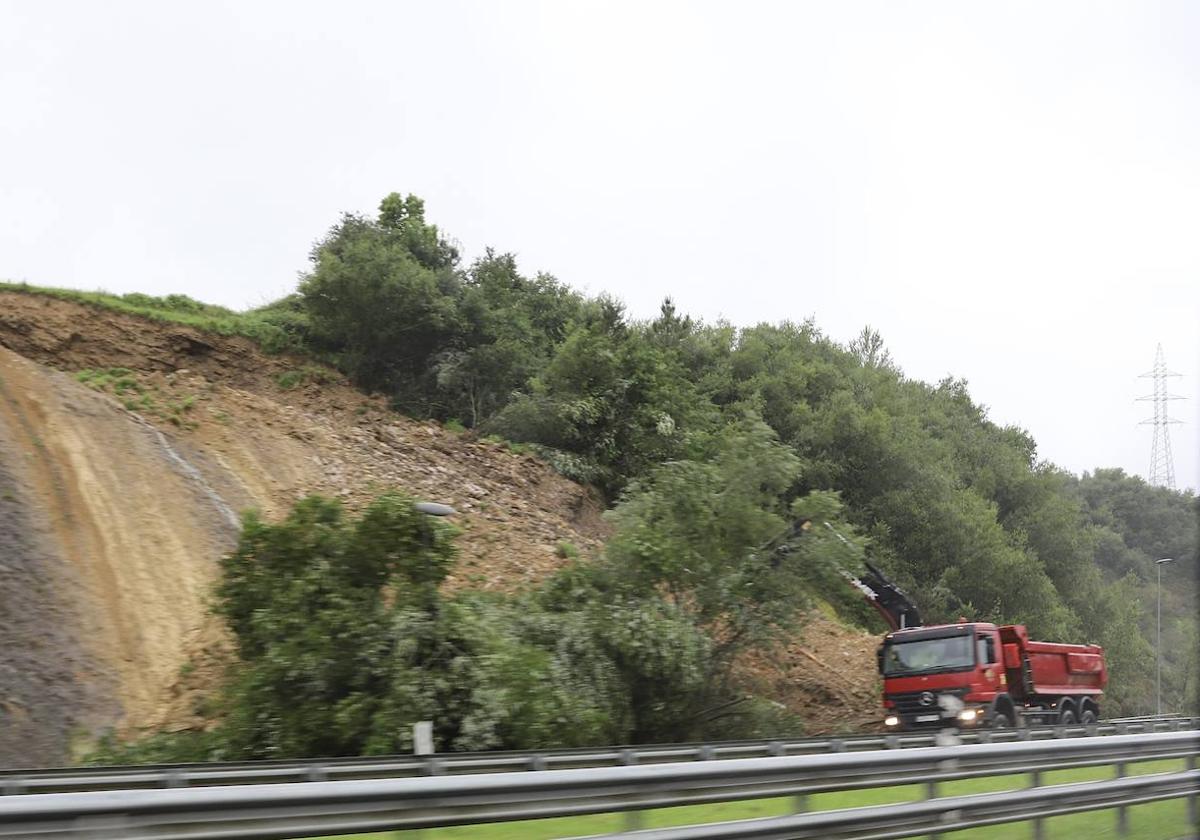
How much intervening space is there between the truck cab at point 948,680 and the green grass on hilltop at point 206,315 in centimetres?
2538

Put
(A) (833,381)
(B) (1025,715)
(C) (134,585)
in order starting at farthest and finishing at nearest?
(A) (833,381)
(B) (1025,715)
(C) (134,585)

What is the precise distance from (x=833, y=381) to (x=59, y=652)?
46.2 metres

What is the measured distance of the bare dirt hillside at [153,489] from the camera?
76.3ft

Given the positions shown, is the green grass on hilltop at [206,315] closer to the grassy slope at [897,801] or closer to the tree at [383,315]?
the tree at [383,315]

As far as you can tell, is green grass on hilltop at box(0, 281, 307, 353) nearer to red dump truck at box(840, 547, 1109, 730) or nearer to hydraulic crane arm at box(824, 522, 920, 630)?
hydraulic crane arm at box(824, 522, 920, 630)

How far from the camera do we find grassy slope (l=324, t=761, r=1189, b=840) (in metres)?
6.10

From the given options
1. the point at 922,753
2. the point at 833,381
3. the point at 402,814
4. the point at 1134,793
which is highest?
the point at 833,381

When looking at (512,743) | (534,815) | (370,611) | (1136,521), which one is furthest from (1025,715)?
(1136,521)

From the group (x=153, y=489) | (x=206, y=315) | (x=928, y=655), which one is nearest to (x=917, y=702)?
(x=928, y=655)

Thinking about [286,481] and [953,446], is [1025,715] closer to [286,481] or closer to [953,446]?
[286,481]

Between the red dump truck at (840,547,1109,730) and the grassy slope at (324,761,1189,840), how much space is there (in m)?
13.2

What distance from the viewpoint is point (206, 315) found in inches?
1732

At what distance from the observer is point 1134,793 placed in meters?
10.7

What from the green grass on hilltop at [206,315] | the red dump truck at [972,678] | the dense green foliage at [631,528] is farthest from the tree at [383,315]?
the red dump truck at [972,678]
